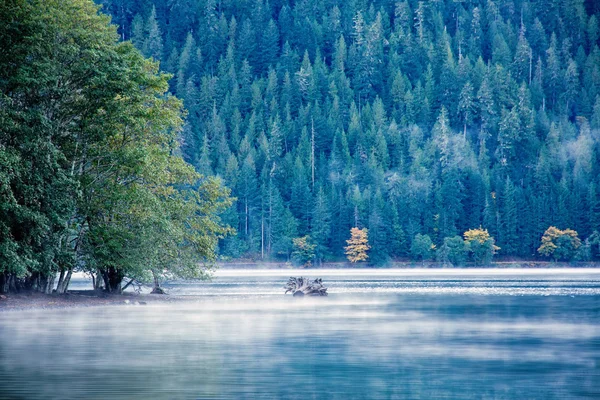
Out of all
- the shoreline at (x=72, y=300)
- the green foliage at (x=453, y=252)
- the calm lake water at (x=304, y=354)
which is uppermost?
the green foliage at (x=453, y=252)

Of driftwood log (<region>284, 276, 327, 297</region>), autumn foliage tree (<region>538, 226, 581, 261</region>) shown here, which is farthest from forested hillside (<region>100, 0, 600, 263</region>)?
driftwood log (<region>284, 276, 327, 297</region>)

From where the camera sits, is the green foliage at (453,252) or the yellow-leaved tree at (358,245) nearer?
the green foliage at (453,252)

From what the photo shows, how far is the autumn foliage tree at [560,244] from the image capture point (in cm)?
13300

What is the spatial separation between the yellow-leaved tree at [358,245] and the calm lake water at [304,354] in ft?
326

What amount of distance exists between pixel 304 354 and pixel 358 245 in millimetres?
115206

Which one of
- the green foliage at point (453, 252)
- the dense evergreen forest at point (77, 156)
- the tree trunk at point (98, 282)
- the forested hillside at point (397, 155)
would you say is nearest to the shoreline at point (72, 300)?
the dense evergreen forest at point (77, 156)

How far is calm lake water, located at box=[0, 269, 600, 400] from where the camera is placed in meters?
15.4

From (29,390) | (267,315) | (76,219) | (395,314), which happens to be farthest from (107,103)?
(29,390)

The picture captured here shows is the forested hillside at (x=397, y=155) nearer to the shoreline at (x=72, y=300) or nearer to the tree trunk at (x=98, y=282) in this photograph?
the tree trunk at (x=98, y=282)

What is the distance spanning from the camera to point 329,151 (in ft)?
562

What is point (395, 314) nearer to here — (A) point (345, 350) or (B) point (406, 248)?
(A) point (345, 350)

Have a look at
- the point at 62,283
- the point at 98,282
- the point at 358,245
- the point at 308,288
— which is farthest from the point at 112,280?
the point at 358,245

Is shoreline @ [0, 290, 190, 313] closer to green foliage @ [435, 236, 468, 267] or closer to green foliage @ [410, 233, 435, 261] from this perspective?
green foliage @ [435, 236, 468, 267]

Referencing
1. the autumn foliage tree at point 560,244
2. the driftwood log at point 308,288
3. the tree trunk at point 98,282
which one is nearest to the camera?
the tree trunk at point 98,282
